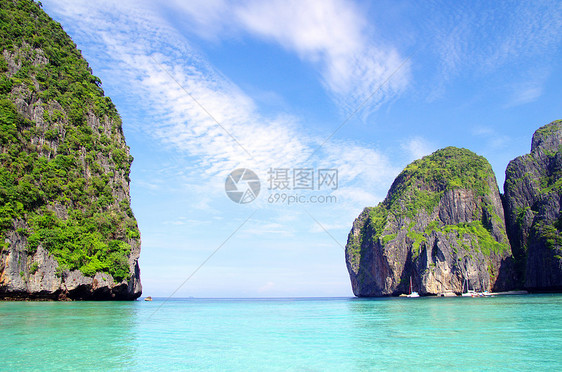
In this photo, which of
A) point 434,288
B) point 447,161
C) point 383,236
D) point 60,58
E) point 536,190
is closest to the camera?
point 60,58

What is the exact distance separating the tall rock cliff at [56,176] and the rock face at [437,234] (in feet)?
194

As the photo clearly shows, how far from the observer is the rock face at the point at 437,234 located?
77.8 meters

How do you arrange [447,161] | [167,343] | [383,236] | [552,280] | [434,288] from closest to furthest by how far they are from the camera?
[167,343] → [552,280] → [434,288] → [383,236] → [447,161]

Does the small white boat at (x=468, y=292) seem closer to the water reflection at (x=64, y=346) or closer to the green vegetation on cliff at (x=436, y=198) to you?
the green vegetation on cliff at (x=436, y=198)

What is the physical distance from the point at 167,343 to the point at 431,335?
9302 mm

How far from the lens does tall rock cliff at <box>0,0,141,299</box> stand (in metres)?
34.3

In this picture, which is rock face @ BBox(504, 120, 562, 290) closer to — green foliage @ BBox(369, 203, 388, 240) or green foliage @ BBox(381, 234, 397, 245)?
green foliage @ BBox(381, 234, 397, 245)

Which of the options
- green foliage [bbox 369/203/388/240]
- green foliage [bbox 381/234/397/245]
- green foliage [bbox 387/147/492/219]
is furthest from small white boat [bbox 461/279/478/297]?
green foliage [bbox 369/203/388/240]

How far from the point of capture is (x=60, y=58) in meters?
50.2

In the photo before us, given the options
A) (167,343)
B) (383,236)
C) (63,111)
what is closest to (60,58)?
(63,111)

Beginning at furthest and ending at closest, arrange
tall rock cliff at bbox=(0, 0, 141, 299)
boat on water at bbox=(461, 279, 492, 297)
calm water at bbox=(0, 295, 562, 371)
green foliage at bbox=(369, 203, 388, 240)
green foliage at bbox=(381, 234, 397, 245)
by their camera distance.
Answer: green foliage at bbox=(369, 203, 388, 240) < green foliage at bbox=(381, 234, 397, 245) < boat on water at bbox=(461, 279, 492, 297) < tall rock cliff at bbox=(0, 0, 141, 299) < calm water at bbox=(0, 295, 562, 371)

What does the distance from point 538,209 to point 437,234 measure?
2122 cm

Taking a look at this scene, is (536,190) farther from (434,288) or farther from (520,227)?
(434,288)

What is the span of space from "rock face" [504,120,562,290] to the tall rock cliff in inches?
2601
